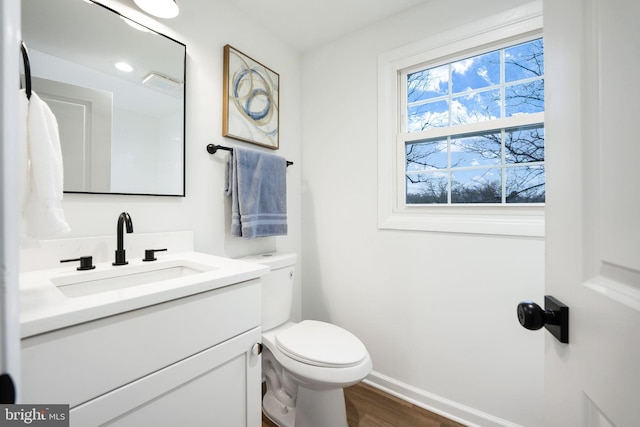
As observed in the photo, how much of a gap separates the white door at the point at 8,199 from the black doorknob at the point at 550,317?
0.71 m

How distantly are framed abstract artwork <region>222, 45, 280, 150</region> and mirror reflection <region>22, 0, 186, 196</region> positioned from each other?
249 millimetres

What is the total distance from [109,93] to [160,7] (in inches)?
17.5

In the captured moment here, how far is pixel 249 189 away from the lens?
146 centimetres

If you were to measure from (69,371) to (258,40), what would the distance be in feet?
5.97

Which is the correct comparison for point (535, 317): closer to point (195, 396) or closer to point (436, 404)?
point (195, 396)

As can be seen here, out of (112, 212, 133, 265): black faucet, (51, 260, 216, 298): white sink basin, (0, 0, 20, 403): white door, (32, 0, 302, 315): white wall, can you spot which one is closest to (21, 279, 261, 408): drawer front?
(51, 260, 216, 298): white sink basin

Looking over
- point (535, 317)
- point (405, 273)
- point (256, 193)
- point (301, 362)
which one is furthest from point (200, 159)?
point (535, 317)

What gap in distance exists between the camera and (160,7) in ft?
3.71

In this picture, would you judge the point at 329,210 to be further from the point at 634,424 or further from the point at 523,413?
the point at 634,424

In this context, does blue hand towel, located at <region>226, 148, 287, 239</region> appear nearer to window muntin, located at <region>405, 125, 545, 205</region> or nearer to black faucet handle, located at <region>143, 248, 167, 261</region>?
black faucet handle, located at <region>143, 248, 167, 261</region>

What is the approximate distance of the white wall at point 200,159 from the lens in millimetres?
1066

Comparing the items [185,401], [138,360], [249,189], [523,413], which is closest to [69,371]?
[138,360]

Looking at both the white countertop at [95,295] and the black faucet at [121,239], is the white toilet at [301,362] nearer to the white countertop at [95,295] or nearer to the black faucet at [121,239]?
the white countertop at [95,295]

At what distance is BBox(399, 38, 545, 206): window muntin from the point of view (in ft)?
4.12
